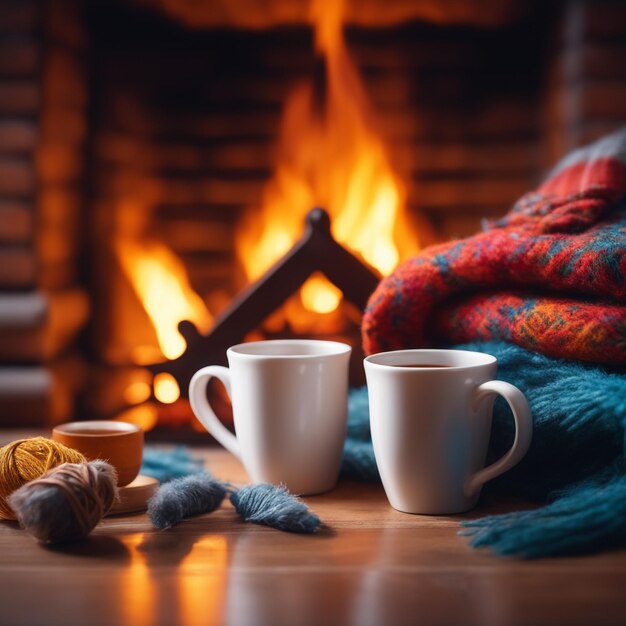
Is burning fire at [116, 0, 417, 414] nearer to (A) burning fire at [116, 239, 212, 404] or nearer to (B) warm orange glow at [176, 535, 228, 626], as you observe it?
(A) burning fire at [116, 239, 212, 404]

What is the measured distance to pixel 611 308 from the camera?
2.11 feet

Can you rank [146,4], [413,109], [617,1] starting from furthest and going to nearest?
[413,109] → [146,4] → [617,1]

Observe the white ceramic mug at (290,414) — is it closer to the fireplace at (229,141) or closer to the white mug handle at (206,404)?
the white mug handle at (206,404)

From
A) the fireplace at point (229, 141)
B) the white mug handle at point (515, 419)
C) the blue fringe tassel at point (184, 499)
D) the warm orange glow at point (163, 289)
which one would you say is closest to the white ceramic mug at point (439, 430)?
the white mug handle at point (515, 419)

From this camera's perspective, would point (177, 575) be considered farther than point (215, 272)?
No

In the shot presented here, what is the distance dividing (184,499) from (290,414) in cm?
11

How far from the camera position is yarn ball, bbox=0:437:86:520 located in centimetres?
63

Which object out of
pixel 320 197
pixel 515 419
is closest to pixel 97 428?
pixel 515 419

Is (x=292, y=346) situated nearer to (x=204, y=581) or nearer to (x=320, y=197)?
(x=204, y=581)

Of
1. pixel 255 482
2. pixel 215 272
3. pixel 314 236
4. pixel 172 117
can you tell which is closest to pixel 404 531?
pixel 255 482

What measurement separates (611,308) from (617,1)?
0.86 m

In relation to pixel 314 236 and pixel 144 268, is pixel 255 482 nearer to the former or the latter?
pixel 314 236

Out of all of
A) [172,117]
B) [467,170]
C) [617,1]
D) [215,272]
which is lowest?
[215,272]

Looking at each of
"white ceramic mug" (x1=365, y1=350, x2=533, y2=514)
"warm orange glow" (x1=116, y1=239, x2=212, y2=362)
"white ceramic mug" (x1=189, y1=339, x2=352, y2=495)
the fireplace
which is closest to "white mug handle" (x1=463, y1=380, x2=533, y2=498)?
"white ceramic mug" (x1=365, y1=350, x2=533, y2=514)
